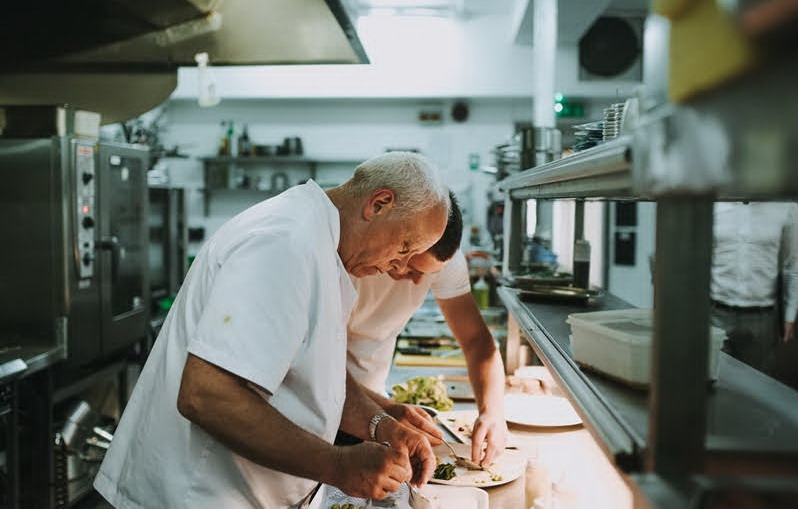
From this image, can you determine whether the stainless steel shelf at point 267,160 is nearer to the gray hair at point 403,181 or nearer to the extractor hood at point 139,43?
the extractor hood at point 139,43

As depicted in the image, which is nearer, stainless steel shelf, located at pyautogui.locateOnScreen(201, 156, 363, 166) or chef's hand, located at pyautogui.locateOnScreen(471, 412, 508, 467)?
chef's hand, located at pyautogui.locateOnScreen(471, 412, 508, 467)

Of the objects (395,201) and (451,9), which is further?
(451,9)

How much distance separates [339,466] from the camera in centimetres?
141

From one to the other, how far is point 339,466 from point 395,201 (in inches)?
25.4

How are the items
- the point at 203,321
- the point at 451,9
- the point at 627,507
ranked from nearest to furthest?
the point at 203,321 → the point at 627,507 → the point at 451,9

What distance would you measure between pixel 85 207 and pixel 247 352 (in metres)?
2.78

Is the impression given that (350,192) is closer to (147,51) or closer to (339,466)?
(339,466)

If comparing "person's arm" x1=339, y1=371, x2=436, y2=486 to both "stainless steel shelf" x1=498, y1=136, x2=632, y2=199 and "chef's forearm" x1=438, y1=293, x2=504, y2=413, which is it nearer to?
"chef's forearm" x1=438, y1=293, x2=504, y2=413

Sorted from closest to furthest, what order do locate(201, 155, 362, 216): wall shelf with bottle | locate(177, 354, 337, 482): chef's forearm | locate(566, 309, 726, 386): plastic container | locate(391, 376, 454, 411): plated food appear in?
locate(566, 309, 726, 386): plastic container
locate(177, 354, 337, 482): chef's forearm
locate(391, 376, 454, 411): plated food
locate(201, 155, 362, 216): wall shelf with bottle

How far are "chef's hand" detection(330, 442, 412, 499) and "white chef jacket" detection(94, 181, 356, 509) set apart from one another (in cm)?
17

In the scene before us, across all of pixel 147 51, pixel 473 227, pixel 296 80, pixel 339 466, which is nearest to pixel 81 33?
pixel 147 51

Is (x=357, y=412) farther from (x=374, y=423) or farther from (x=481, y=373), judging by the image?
(x=481, y=373)

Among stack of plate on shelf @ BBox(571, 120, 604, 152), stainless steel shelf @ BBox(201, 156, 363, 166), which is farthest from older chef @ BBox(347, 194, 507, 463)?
stainless steel shelf @ BBox(201, 156, 363, 166)

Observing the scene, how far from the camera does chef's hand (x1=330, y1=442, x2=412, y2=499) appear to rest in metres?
1.42
